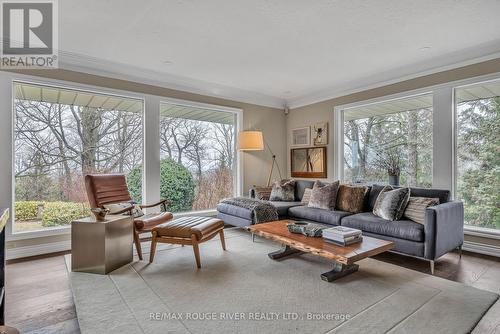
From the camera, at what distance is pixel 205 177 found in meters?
4.88

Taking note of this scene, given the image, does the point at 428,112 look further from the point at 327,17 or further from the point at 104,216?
the point at 104,216

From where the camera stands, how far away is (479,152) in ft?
11.2

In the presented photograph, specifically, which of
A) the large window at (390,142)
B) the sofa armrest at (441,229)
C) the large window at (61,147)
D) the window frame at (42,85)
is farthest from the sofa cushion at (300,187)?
the window frame at (42,85)

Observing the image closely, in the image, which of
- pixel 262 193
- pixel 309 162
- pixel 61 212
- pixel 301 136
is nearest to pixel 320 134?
pixel 301 136

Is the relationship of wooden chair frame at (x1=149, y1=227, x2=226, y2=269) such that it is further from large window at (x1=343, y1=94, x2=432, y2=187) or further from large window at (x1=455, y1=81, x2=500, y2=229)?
large window at (x1=455, y1=81, x2=500, y2=229)

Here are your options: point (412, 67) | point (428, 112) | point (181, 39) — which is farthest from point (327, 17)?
point (428, 112)

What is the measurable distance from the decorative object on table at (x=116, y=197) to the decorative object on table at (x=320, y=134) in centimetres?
310

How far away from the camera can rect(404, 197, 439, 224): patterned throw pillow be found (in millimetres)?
2979

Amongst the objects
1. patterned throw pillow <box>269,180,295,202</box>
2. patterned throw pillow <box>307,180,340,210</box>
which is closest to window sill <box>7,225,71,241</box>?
patterned throw pillow <box>269,180,295,202</box>

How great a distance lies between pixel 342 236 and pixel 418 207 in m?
1.20

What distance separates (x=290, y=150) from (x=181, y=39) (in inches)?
132

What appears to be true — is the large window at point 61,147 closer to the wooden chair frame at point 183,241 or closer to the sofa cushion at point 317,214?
the wooden chair frame at point 183,241

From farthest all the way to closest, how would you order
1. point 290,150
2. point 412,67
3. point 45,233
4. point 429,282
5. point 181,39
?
point 290,150 < point 412,67 < point 45,233 < point 181,39 < point 429,282

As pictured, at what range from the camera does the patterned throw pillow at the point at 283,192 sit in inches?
184
